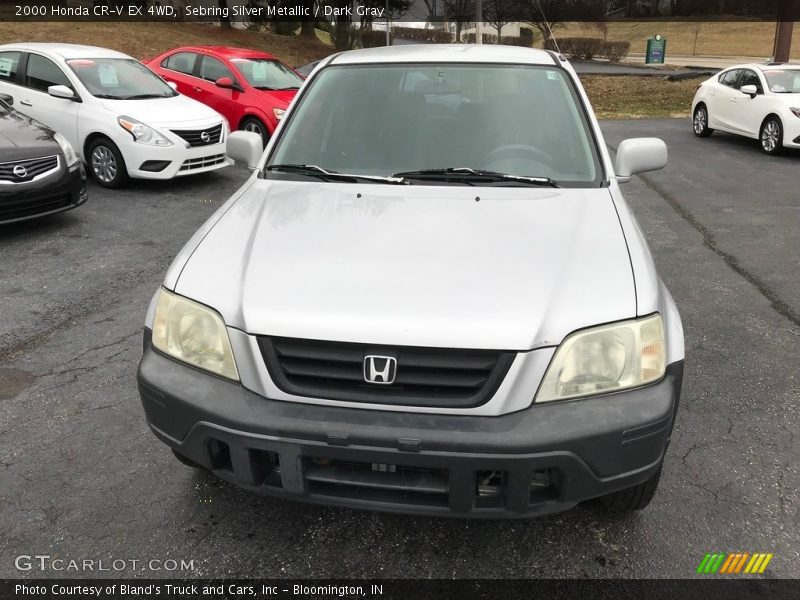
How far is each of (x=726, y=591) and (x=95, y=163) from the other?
799 cm

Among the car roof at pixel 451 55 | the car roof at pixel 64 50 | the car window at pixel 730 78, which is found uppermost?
the car roof at pixel 64 50

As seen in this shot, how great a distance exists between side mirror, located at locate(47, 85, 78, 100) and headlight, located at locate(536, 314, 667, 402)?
7634mm

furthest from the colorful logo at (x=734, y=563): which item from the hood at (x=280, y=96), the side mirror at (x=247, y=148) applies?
the hood at (x=280, y=96)

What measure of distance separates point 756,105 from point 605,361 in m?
11.0

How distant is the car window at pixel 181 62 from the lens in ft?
35.0

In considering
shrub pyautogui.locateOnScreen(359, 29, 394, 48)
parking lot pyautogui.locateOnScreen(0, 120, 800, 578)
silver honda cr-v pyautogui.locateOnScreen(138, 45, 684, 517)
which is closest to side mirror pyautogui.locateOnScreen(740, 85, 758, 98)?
parking lot pyautogui.locateOnScreen(0, 120, 800, 578)

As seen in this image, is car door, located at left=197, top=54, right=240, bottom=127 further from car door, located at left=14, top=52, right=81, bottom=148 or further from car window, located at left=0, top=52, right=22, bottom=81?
car window, located at left=0, top=52, right=22, bottom=81

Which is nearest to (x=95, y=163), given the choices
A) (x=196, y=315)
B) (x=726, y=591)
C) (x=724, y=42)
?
(x=196, y=315)

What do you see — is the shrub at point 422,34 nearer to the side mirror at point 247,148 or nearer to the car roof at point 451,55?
the car roof at point 451,55

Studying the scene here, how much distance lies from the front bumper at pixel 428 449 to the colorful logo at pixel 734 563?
22.4 inches

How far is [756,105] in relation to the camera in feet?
36.0

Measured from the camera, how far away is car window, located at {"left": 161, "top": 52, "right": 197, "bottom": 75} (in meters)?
10.7

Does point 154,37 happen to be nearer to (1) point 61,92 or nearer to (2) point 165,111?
(1) point 61,92

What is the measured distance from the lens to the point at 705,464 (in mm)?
2889
